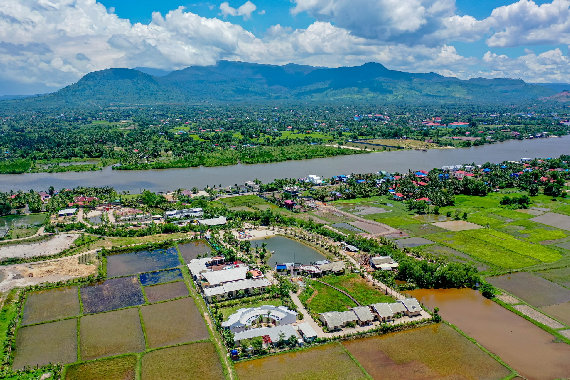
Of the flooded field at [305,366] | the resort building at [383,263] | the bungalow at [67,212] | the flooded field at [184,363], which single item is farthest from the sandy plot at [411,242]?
the bungalow at [67,212]

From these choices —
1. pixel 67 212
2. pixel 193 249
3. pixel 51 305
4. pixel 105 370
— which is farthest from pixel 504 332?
pixel 67 212

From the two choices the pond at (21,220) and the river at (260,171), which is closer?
the pond at (21,220)

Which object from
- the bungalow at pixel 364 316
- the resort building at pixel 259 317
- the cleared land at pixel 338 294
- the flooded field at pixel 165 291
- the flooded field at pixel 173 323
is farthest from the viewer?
the flooded field at pixel 165 291

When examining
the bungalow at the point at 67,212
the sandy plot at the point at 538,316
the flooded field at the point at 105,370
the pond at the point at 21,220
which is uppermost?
the bungalow at the point at 67,212

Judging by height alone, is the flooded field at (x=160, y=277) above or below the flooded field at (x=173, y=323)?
above

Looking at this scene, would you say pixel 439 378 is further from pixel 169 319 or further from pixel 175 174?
pixel 175 174

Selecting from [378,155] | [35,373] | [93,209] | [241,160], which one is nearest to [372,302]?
[35,373]

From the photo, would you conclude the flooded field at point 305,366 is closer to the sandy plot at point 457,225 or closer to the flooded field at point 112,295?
the flooded field at point 112,295
